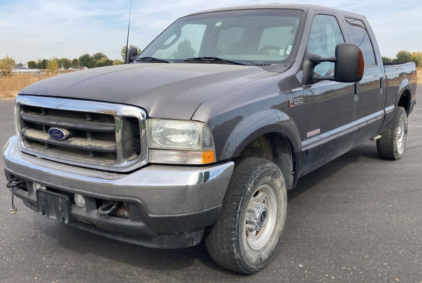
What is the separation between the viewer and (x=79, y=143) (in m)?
2.52

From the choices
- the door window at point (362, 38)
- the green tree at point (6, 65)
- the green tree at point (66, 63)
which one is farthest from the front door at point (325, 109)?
the green tree at point (66, 63)

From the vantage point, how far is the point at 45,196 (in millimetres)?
2570

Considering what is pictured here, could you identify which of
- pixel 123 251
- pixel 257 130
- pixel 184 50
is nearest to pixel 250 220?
pixel 257 130

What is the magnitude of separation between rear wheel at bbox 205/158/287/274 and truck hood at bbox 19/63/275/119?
57cm

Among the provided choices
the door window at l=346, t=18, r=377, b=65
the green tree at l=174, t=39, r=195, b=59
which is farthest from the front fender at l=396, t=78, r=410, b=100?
the green tree at l=174, t=39, r=195, b=59

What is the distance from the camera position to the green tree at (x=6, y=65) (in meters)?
35.0

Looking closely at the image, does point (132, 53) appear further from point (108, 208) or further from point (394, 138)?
point (394, 138)

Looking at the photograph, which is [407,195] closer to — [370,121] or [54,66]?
[370,121]

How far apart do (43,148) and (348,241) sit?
2.48 m

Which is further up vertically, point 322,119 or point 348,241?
point 322,119

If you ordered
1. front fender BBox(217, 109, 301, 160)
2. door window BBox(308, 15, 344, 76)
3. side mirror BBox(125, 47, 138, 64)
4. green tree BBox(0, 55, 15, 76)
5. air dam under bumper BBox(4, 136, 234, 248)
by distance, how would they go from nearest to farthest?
air dam under bumper BBox(4, 136, 234, 248) → front fender BBox(217, 109, 301, 160) → door window BBox(308, 15, 344, 76) → side mirror BBox(125, 47, 138, 64) → green tree BBox(0, 55, 15, 76)

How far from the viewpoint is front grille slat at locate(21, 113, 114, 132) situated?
238 centimetres

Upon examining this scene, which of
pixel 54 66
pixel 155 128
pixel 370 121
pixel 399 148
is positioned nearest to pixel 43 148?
pixel 155 128

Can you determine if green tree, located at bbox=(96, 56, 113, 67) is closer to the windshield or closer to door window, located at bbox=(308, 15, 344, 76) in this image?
the windshield
